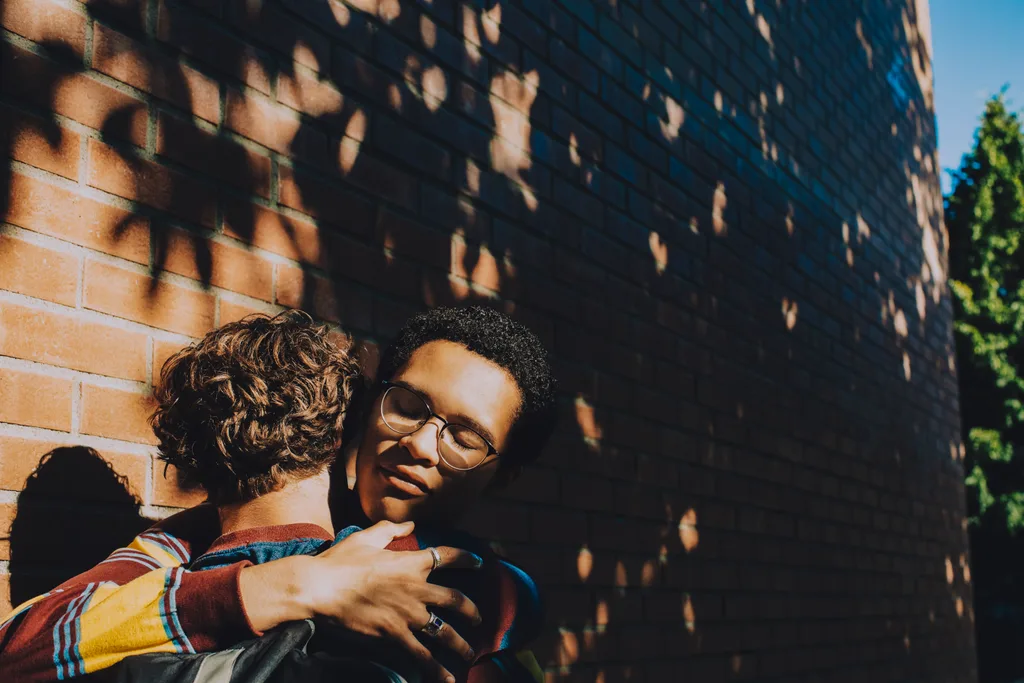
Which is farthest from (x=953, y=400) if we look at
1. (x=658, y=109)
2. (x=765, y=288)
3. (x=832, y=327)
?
(x=658, y=109)

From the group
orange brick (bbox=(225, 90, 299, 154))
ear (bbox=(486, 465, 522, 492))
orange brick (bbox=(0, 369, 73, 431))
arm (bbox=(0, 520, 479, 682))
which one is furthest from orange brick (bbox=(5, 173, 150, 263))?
ear (bbox=(486, 465, 522, 492))

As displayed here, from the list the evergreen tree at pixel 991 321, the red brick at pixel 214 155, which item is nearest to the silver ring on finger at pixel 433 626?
the red brick at pixel 214 155

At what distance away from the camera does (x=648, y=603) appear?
3789 mm

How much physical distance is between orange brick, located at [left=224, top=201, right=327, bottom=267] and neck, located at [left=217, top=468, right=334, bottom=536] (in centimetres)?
81

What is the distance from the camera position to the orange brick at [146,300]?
6.98 ft

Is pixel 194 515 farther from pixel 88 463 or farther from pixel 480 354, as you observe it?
pixel 480 354

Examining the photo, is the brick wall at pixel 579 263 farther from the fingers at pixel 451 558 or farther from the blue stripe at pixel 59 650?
the fingers at pixel 451 558

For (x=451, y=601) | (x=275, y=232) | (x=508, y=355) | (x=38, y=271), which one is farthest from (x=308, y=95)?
(x=451, y=601)

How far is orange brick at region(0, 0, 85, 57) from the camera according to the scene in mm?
2027

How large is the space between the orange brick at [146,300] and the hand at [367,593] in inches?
33.7

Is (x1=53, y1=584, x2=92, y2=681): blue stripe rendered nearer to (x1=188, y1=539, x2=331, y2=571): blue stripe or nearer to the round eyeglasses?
(x1=188, y1=539, x2=331, y2=571): blue stripe

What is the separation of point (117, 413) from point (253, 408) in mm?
526

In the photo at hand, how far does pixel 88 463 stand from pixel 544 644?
5.27 ft

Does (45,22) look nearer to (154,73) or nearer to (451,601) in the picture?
(154,73)
